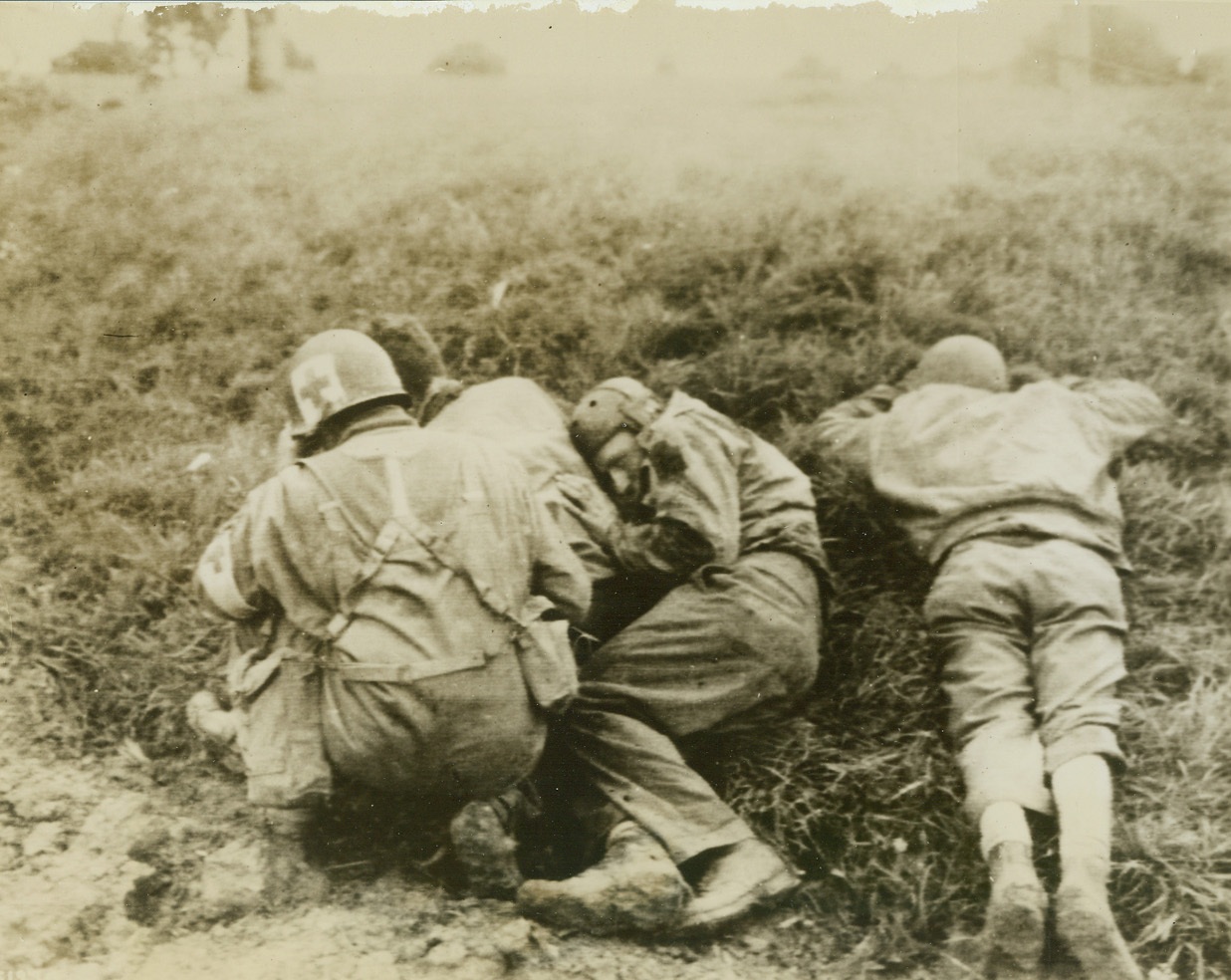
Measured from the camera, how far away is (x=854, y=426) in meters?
3.44

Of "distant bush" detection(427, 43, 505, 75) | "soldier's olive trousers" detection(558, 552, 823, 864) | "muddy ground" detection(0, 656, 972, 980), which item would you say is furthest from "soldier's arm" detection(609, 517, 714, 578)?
"distant bush" detection(427, 43, 505, 75)

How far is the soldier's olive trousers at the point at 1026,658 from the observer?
8.75 ft

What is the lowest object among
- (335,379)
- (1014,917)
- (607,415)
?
(1014,917)

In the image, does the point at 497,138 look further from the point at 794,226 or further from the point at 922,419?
the point at 922,419

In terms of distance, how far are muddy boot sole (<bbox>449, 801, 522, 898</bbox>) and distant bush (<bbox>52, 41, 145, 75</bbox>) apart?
106 inches

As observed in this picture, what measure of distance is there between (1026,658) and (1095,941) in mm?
771

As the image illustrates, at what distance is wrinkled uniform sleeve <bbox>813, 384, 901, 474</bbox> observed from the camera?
3.38m

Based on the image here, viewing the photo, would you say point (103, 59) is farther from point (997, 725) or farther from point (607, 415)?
point (997, 725)

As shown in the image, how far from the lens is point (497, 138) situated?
12.2 ft

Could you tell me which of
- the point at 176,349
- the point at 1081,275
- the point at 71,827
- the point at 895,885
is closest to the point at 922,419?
the point at 1081,275

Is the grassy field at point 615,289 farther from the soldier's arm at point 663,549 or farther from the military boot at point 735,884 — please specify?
the soldier's arm at point 663,549

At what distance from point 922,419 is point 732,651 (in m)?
1.04

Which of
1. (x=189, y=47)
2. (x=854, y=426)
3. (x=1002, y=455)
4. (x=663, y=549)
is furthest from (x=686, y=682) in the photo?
(x=189, y=47)

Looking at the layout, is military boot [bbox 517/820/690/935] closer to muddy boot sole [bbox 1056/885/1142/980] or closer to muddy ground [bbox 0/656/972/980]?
muddy ground [bbox 0/656/972/980]
